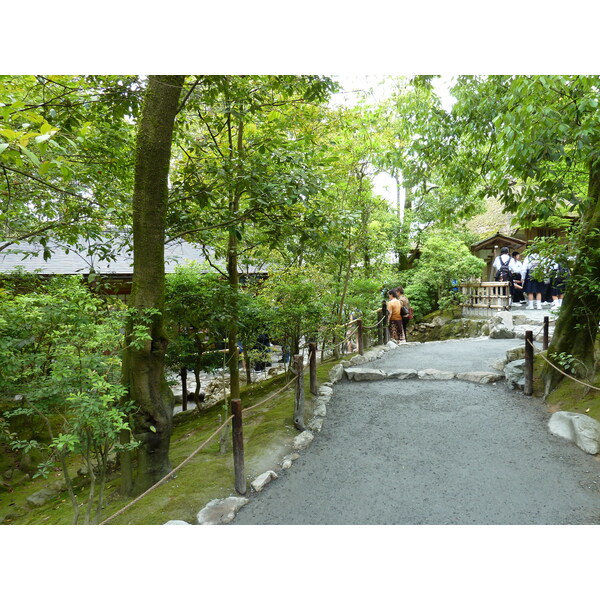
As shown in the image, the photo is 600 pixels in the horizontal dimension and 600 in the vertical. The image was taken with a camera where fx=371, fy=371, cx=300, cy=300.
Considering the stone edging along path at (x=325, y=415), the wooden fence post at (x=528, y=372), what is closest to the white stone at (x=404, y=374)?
the stone edging along path at (x=325, y=415)

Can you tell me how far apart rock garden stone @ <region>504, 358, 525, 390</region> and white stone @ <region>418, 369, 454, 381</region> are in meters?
0.78

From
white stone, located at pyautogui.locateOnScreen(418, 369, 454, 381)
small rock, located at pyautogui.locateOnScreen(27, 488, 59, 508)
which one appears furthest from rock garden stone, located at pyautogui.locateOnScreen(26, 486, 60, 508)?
white stone, located at pyautogui.locateOnScreen(418, 369, 454, 381)

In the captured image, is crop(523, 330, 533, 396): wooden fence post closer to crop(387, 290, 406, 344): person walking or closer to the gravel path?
the gravel path

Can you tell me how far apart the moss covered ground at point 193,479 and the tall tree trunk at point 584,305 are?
3.15 metres

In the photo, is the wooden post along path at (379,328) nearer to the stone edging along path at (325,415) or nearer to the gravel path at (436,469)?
the stone edging along path at (325,415)

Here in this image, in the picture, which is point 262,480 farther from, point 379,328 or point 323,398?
point 379,328

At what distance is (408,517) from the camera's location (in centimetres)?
253

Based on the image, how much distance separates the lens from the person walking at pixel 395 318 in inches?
343

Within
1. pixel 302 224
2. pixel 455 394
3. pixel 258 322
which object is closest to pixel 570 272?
pixel 455 394

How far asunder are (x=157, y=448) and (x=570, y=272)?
4.73m

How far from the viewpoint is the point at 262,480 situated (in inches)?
119

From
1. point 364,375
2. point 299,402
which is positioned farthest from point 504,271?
point 299,402

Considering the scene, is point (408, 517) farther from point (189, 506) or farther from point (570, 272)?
point (570, 272)
